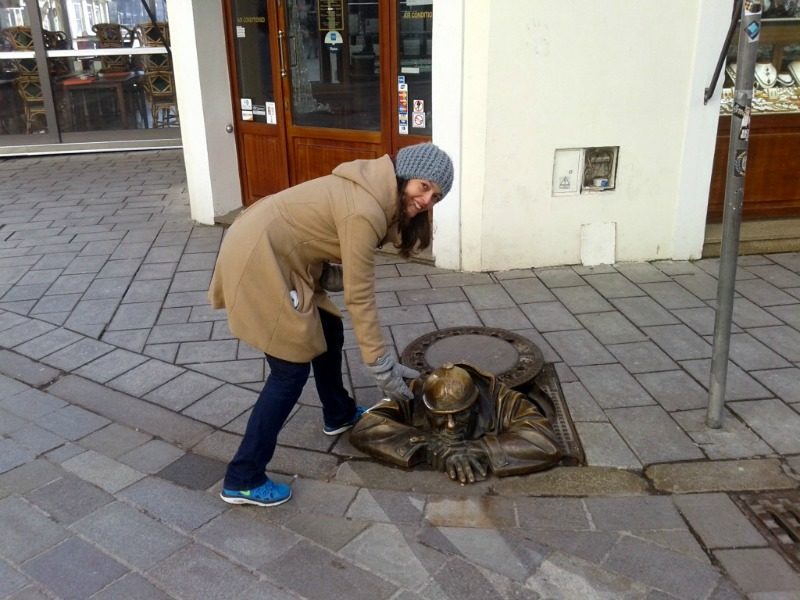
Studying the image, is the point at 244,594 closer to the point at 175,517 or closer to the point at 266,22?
the point at 175,517

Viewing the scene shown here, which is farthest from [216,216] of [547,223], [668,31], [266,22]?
[668,31]

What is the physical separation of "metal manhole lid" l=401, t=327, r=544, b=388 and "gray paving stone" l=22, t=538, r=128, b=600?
1798 millimetres

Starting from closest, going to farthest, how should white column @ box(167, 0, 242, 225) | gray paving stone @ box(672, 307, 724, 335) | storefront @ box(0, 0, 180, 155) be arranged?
gray paving stone @ box(672, 307, 724, 335)
white column @ box(167, 0, 242, 225)
storefront @ box(0, 0, 180, 155)

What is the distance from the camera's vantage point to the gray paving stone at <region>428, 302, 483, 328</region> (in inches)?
188

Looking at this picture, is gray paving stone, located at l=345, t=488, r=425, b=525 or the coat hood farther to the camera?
gray paving stone, located at l=345, t=488, r=425, b=525

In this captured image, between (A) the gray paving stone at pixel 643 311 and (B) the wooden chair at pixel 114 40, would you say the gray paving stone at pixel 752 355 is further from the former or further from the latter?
(B) the wooden chair at pixel 114 40

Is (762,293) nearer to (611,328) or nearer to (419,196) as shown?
(611,328)

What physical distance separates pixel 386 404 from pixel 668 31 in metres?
3.63

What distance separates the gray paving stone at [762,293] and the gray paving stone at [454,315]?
195 cm

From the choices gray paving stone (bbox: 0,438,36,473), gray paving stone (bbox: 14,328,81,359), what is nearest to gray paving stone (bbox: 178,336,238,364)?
gray paving stone (bbox: 14,328,81,359)

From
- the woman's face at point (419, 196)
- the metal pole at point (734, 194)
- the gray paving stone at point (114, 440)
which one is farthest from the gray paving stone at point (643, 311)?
the gray paving stone at point (114, 440)

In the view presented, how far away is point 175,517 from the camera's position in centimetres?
304

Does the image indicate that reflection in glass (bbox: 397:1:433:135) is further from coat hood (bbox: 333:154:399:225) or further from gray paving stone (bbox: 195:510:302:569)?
gray paving stone (bbox: 195:510:302:569)

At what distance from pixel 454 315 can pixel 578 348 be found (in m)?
0.90
